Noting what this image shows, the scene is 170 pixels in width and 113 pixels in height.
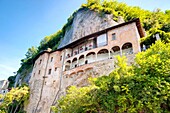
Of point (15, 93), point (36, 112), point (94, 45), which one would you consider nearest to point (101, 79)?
point (94, 45)

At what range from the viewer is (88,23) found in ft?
118

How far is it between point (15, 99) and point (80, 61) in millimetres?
13058

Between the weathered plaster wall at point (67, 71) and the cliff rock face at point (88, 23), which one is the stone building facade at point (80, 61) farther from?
the cliff rock face at point (88, 23)

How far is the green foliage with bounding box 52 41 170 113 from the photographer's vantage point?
36.9 ft

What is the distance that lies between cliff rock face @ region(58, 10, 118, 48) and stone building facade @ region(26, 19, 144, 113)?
14.7ft

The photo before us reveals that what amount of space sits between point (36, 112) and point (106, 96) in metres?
17.2

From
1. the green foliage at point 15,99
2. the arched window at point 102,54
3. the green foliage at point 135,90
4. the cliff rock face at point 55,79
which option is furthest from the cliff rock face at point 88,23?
the green foliage at point 135,90

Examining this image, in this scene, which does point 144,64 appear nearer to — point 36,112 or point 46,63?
point 36,112

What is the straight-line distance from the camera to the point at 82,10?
4216cm

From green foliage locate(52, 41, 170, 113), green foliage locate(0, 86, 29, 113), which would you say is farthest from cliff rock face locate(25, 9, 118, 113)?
green foliage locate(52, 41, 170, 113)

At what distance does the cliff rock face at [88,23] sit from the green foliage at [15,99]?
1456 cm

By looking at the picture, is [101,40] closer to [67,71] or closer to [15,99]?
[67,71]

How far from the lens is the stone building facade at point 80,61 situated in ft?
77.4

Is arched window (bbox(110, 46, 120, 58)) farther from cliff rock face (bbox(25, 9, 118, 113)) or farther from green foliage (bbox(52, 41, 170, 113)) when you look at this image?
green foliage (bbox(52, 41, 170, 113))
